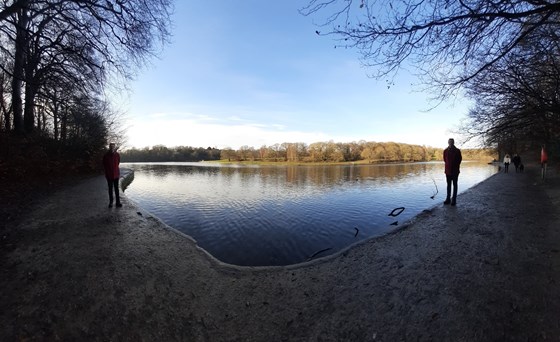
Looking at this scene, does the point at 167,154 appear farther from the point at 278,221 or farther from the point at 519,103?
the point at 519,103

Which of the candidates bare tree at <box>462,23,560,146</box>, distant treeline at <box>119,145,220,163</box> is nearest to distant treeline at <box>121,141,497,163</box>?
distant treeline at <box>119,145,220,163</box>

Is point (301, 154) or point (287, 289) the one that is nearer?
point (287, 289)

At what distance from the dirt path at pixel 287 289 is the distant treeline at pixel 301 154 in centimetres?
11694

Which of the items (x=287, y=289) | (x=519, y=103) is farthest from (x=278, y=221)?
(x=519, y=103)

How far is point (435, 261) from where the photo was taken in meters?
5.47

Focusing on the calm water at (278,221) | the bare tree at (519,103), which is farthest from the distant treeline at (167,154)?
the bare tree at (519,103)

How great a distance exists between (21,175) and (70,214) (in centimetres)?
670

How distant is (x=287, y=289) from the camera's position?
16.9 feet

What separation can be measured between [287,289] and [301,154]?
132 m

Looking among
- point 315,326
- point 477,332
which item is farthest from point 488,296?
point 315,326

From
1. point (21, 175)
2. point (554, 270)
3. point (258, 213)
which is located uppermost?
point (21, 175)

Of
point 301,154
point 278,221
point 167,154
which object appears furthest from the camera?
point 167,154

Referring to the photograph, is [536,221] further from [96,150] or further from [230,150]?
[230,150]

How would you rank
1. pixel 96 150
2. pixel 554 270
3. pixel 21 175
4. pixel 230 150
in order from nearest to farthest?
pixel 554 270 → pixel 21 175 → pixel 96 150 → pixel 230 150
